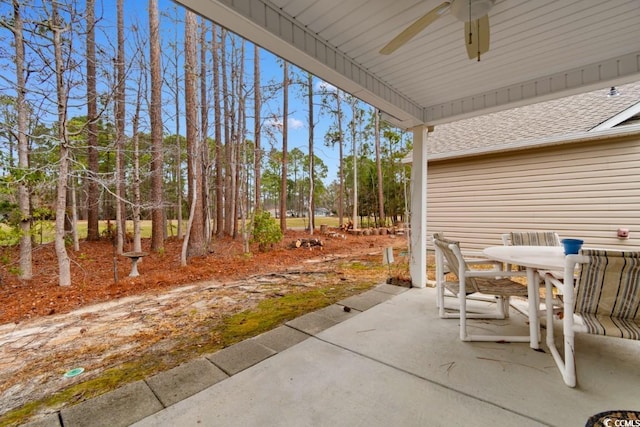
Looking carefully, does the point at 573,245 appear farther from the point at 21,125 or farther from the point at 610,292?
the point at 21,125

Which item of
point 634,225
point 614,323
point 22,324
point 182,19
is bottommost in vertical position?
point 22,324

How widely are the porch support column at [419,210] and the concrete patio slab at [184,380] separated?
2.83m

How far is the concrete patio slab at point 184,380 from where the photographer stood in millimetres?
→ 1599

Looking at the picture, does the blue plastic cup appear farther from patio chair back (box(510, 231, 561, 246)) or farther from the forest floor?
the forest floor

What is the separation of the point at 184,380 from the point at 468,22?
306cm

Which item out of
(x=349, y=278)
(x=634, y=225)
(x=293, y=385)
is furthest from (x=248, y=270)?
(x=634, y=225)

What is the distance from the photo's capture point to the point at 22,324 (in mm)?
2918

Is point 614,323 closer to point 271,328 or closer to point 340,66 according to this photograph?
point 271,328

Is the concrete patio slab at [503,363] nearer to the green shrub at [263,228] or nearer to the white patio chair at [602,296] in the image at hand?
the white patio chair at [602,296]

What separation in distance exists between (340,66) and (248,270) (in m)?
4.21

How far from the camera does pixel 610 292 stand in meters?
1.58

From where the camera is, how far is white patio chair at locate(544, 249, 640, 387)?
59.3 inches

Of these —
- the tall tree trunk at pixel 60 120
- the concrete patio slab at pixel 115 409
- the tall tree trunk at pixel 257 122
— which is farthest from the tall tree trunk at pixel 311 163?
the concrete patio slab at pixel 115 409

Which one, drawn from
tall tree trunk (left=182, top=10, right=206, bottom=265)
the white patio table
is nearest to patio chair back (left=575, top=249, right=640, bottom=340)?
the white patio table
